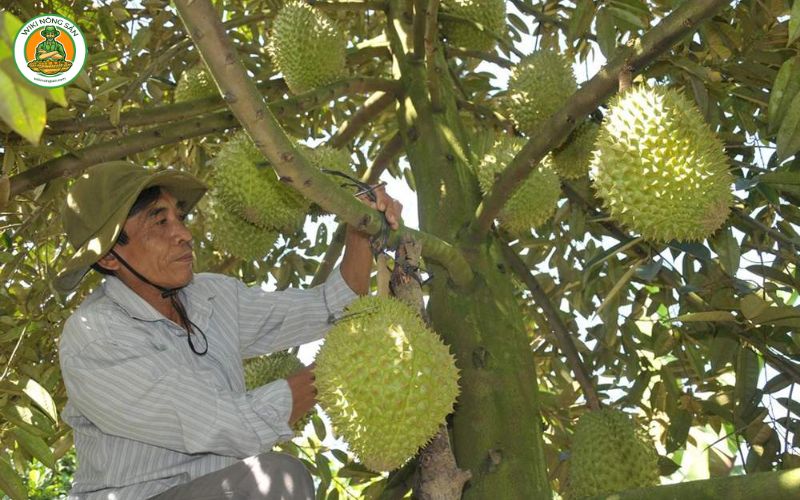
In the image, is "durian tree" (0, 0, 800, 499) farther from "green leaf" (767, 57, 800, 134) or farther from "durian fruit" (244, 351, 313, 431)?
"durian fruit" (244, 351, 313, 431)

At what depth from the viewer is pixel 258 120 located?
1323mm

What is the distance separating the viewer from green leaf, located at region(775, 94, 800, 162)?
153 centimetres

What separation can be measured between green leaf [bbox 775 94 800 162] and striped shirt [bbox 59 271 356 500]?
1178 mm

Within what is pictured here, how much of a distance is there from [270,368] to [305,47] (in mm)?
994

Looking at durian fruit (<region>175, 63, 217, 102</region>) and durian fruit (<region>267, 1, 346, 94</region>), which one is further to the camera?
durian fruit (<region>175, 63, 217, 102</region>)

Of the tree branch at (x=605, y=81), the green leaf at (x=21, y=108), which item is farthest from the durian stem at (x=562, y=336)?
the green leaf at (x=21, y=108)

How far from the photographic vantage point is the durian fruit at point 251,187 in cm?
232

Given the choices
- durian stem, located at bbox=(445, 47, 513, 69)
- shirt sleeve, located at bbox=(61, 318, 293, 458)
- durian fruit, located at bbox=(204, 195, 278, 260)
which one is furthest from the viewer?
durian stem, located at bbox=(445, 47, 513, 69)

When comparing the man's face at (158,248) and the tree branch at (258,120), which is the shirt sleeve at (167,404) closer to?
the man's face at (158,248)

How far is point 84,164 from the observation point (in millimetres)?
2180

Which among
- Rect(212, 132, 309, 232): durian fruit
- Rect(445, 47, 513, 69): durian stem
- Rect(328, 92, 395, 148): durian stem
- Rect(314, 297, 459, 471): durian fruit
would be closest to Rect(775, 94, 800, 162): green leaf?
Rect(314, 297, 459, 471): durian fruit

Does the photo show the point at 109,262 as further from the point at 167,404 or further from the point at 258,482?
the point at 258,482

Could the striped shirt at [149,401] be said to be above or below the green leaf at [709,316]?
below

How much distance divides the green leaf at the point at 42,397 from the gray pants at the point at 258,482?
1.16 feet
